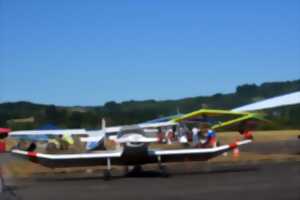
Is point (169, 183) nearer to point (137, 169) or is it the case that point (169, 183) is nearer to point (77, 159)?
point (77, 159)

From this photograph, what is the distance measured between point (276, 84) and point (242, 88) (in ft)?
48.7

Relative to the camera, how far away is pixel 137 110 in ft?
306

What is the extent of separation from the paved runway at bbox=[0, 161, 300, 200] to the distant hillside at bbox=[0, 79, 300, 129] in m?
43.2

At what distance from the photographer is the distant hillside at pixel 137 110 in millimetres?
78875

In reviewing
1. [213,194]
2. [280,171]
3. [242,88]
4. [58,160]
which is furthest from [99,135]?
[242,88]

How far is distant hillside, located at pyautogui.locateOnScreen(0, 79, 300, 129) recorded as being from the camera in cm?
7888

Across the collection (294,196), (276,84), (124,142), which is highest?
(276,84)

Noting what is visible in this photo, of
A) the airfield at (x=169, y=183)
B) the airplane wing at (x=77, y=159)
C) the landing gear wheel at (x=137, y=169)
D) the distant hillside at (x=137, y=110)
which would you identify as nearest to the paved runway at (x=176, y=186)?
the airfield at (x=169, y=183)

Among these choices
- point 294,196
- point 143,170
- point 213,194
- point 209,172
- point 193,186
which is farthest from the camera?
point 143,170

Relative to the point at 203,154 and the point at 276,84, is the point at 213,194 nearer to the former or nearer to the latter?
the point at 203,154

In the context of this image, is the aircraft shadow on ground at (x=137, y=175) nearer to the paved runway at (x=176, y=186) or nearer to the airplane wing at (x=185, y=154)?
the paved runway at (x=176, y=186)

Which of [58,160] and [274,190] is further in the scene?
[58,160]

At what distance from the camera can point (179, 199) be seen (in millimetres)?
14312

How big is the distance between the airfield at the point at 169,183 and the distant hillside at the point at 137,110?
39864 mm
